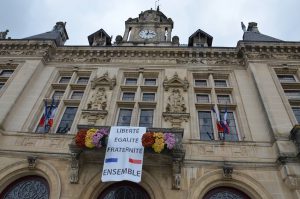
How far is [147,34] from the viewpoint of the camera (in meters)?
18.2

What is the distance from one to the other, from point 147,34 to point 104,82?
6.55 metres

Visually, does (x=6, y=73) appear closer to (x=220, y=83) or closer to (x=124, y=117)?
(x=124, y=117)

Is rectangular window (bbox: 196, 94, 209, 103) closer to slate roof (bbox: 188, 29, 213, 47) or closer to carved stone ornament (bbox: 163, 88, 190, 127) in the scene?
carved stone ornament (bbox: 163, 88, 190, 127)

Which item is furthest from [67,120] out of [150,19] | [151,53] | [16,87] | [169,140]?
[150,19]

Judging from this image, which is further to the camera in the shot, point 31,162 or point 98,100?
point 98,100

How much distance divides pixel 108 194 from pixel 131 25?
A: 1302 centimetres

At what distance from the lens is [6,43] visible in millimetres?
15242

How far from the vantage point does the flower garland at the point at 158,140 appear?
28.6 feet

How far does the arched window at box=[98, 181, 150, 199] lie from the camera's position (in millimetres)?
8992

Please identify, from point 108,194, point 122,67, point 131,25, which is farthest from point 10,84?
point 131,25

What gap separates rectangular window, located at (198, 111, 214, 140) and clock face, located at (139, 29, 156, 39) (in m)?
8.00

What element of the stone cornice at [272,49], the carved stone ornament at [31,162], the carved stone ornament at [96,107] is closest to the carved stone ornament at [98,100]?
the carved stone ornament at [96,107]

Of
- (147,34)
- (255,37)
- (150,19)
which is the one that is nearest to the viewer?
(255,37)

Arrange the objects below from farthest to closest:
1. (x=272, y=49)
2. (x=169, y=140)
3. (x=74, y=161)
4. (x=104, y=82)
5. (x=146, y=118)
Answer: (x=272, y=49)
(x=104, y=82)
(x=146, y=118)
(x=74, y=161)
(x=169, y=140)
